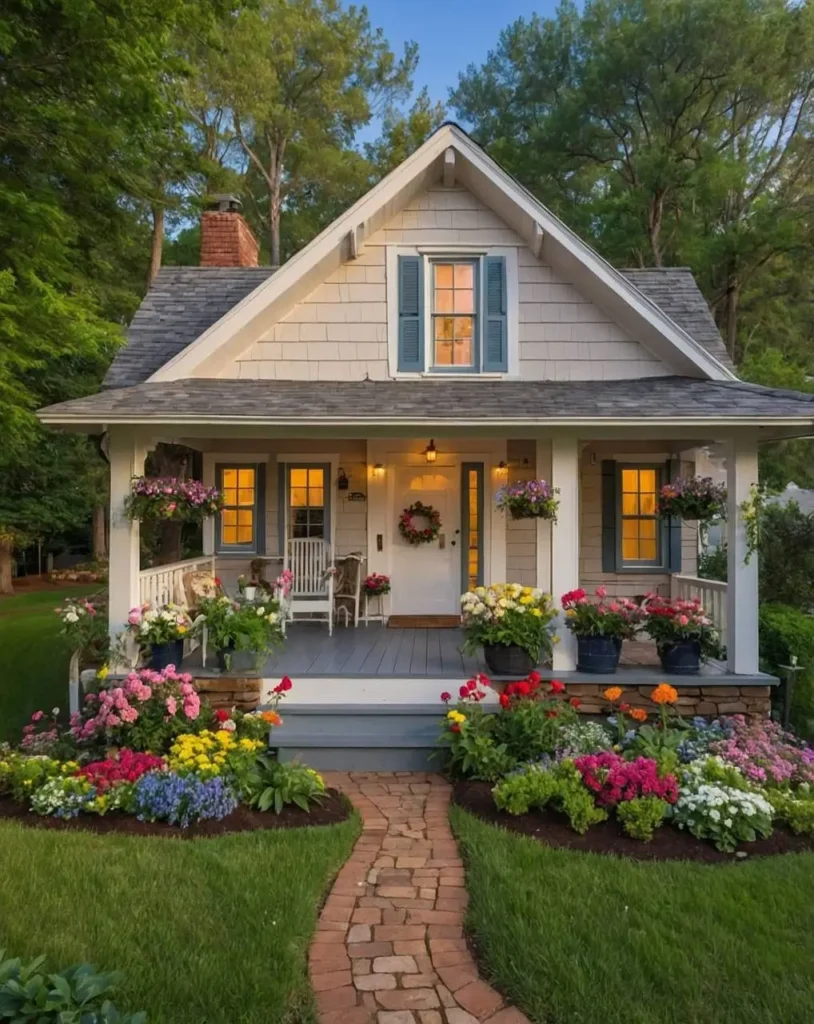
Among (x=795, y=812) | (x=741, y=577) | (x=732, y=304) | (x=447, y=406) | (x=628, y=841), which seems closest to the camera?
(x=628, y=841)

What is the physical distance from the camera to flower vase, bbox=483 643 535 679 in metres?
6.48

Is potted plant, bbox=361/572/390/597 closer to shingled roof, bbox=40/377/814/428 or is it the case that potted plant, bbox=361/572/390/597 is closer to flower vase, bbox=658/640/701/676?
shingled roof, bbox=40/377/814/428

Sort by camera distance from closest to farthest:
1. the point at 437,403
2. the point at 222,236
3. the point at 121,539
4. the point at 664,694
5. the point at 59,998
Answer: the point at 59,998 → the point at 664,694 → the point at 121,539 → the point at 437,403 → the point at 222,236

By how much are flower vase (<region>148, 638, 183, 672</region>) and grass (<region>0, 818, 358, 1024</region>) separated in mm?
1987

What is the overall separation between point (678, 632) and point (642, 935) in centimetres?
347

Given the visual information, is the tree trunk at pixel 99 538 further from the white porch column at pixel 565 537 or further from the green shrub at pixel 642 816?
the green shrub at pixel 642 816

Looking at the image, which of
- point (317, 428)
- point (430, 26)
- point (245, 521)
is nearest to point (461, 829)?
point (317, 428)

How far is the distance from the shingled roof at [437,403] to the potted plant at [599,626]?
1631 mm

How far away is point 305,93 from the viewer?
22.6 m

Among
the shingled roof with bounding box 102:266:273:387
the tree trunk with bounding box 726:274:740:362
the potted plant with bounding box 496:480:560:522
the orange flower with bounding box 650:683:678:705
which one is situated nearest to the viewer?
the orange flower with bounding box 650:683:678:705

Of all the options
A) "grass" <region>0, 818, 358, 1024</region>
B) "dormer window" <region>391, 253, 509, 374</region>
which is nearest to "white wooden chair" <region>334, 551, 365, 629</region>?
"dormer window" <region>391, 253, 509, 374</region>

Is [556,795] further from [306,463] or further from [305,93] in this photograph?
[305,93]

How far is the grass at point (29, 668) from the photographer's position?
889 centimetres

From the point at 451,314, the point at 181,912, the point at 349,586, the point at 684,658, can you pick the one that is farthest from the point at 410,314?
the point at 181,912
